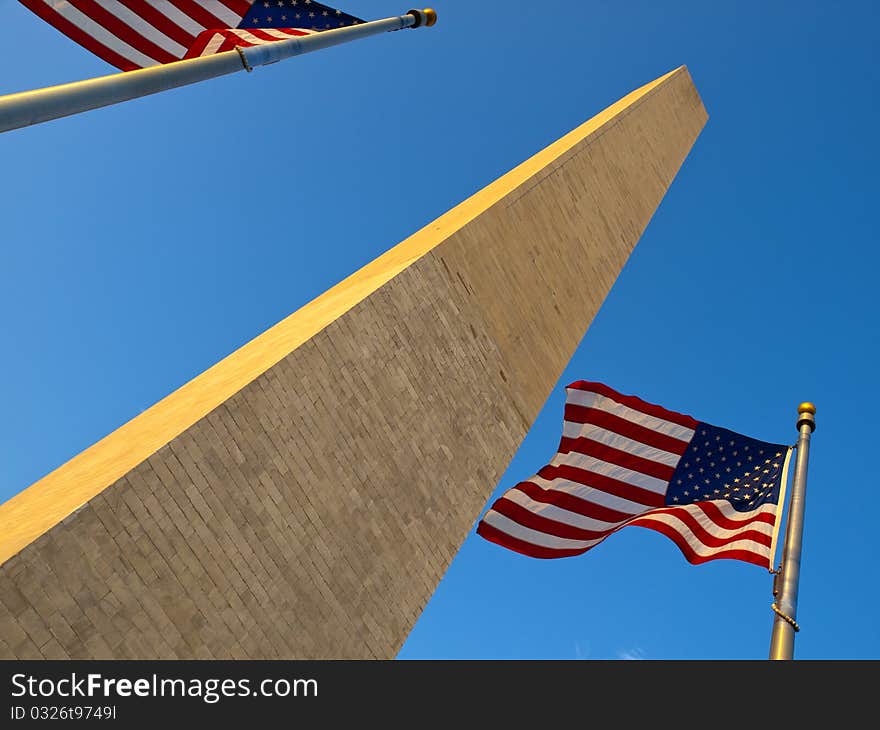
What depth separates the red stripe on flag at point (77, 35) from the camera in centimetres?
648

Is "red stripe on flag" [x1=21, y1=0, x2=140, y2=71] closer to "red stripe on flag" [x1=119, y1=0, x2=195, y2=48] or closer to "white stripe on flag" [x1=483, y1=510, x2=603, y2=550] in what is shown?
"red stripe on flag" [x1=119, y1=0, x2=195, y2=48]

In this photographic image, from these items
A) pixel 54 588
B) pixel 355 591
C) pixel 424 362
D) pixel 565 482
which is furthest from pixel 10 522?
pixel 565 482

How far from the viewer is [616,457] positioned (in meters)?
9.55

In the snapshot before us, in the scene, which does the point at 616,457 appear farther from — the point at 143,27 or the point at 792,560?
the point at 143,27

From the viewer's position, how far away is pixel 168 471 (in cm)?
705

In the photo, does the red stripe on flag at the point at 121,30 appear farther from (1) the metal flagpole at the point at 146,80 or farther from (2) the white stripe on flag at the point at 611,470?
(2) the white stripe on flag at the point at 611,470

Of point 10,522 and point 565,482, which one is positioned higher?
point 565,482

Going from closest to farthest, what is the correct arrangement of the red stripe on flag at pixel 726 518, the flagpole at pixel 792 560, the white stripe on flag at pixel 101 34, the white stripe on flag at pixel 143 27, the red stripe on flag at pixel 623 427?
the flagpole at pixel 792 560 → the white stripe on flag at pixel 101 34 → the white stripe on flag at pixel 143 27 → the red stripe on flag at pixel 726 518 → the red stripe on flag at pixel 623 427

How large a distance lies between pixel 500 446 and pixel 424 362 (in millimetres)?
1731

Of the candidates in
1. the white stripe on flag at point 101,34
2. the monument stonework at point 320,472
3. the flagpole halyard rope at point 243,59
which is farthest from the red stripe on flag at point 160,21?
the monument stonework at point 320,472

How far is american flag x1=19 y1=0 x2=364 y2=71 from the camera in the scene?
21.9 feet

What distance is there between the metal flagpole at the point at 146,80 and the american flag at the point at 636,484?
495 cm
